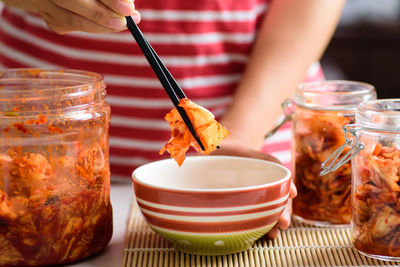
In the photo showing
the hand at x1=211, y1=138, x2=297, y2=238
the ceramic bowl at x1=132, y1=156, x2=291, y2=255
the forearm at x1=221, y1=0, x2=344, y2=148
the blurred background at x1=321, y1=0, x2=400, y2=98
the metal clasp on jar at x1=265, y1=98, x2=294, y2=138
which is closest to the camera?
the ceramic bowl at x1=132, y1=156, x2=291, y2=255

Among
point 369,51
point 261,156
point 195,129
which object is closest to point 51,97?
point 195,129

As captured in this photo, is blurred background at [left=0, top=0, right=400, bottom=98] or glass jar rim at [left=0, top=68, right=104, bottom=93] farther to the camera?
blurred background at [left=0, top=0, right=400, bottom=98]

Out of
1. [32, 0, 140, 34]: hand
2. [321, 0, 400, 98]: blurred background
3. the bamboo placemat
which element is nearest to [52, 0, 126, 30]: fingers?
[32, 0, 140, 34]: hand

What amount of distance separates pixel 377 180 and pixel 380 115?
0.09 meters

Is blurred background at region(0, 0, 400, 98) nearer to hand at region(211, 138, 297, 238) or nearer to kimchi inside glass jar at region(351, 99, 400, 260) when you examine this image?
hand at region(211, 138, 297, 238)

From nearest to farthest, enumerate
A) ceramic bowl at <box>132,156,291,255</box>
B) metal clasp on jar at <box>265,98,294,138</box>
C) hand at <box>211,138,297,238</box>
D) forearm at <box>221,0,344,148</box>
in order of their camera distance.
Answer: ceramic bowl at <box>132,156,291,255</box> < hand at <box>211,138,297,238</box> < metal clasp on jar at <box>265,98,294,138</box> < forearm at <box>221,0,344,148</box>

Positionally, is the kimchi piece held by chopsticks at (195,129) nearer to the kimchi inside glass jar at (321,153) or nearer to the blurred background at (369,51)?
the kimchi inside glass jar at (321,153)

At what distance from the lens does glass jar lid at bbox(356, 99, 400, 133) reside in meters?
0.80

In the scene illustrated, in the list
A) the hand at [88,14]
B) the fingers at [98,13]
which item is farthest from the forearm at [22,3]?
the fingers at [98,13]

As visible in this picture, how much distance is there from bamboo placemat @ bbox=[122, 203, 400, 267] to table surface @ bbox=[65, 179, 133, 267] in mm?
16

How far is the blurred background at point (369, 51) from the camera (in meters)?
3.88

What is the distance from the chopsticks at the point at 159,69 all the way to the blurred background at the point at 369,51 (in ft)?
10.2

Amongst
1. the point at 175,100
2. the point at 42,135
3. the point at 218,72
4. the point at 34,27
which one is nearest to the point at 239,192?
the point at 175,100

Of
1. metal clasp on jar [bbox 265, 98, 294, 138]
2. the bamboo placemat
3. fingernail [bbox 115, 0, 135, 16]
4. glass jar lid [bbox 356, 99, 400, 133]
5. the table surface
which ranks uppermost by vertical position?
fingernail [bbox 115, 0, 135, 16]
